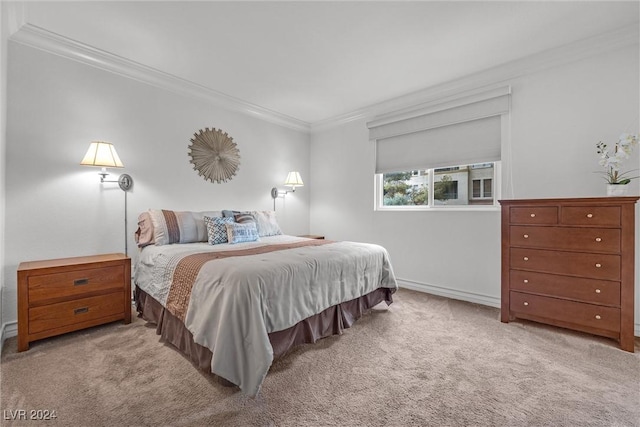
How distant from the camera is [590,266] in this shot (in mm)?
2270

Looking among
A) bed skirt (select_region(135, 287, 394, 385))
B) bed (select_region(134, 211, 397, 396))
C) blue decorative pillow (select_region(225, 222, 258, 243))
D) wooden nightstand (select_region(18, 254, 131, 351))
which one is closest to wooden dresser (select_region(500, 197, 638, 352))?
bed (select_region(134, 211, 397, 396))

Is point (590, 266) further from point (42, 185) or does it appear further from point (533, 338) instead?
point (42, 185)

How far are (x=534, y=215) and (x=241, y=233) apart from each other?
2.80 metres

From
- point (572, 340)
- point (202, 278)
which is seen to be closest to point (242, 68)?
point (202, 278)

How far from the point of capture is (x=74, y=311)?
2.29 meters

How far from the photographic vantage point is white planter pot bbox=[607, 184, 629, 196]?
7.28 ft

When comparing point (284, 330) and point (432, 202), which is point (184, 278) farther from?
point (432, 202)

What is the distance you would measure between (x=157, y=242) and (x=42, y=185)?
1.05 metres

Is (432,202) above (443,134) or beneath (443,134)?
beneath

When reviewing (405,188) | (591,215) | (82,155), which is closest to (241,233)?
(82,155)

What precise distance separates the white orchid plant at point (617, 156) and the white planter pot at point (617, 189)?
33mm

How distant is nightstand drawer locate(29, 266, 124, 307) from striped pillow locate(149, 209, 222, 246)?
1.47ft

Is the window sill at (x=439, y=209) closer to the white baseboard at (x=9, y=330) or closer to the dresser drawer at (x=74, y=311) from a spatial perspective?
the dresser drawer at (x=74, y=311)

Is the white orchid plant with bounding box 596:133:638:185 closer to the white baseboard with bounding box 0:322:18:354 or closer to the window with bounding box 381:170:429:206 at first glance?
the window with bounding box 381:170:429:206
